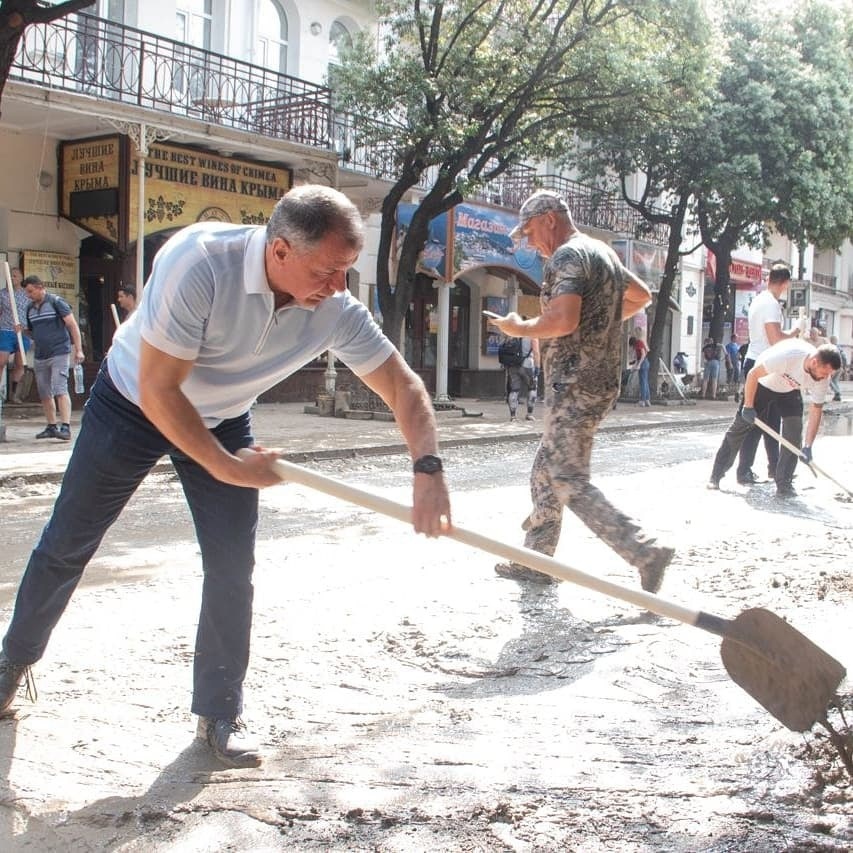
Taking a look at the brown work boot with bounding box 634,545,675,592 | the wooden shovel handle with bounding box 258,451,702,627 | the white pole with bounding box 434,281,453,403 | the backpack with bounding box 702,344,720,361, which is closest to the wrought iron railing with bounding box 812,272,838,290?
the backpack with bounding box 702,344,720,361

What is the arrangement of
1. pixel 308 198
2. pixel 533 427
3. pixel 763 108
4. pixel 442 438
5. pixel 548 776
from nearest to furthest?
pixel 308 198 < pixel 548 776 < pixel 442 438 < pixel 533 427 < pixel 763 108

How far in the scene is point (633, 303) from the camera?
17.1ft

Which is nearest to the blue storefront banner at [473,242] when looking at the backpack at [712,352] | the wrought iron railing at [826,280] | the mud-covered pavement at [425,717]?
the backpack at [712,352]

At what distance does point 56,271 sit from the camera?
52.4 ft

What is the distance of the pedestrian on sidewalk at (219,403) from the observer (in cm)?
271

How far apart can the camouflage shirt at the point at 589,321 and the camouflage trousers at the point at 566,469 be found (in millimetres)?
76

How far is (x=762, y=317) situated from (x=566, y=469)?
5.47 m

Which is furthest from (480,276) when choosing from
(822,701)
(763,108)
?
(822,701)

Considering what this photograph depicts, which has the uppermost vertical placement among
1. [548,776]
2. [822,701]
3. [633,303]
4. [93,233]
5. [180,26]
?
[180,26]

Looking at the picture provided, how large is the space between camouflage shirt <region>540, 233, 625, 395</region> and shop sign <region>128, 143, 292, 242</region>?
1165cm

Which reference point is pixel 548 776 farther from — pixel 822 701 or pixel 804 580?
pixel 804 580

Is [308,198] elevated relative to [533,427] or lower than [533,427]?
elevated

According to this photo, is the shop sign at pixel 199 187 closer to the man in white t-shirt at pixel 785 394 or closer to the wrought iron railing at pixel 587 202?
the wrought iron railing at pixel 587 202

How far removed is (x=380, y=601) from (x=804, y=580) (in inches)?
89.4
